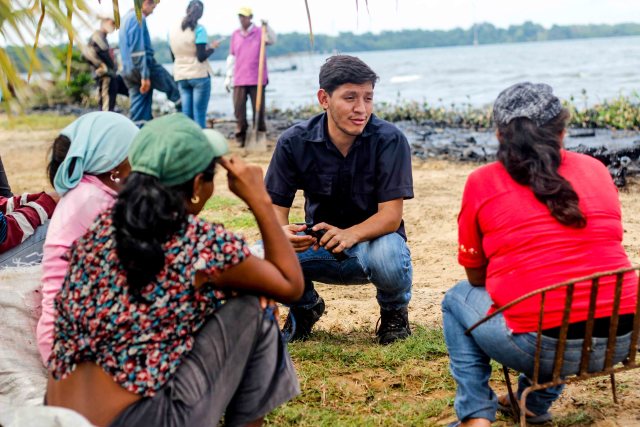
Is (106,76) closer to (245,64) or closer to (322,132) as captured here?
(245,64)

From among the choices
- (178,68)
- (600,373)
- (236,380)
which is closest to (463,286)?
(600,373)

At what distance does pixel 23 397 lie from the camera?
2568 millimetres

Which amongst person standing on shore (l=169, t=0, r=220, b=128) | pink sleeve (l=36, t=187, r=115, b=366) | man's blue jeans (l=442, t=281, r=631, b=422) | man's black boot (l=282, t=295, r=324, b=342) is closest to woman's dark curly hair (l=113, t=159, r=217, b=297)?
pink sleeve (l=36, t=187, r=115, b=366)

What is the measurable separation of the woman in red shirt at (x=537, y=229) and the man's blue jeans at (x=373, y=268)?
93 cm

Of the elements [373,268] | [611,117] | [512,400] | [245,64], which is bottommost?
→ [611,117]

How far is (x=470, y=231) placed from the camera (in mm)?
2562

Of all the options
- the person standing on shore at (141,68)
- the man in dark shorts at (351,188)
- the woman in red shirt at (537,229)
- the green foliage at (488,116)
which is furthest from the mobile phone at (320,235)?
the green foliage at (488,116)

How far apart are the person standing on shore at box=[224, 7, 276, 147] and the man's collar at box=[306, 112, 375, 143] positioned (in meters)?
6.87

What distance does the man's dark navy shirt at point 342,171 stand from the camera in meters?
3.61

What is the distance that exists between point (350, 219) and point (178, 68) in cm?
645

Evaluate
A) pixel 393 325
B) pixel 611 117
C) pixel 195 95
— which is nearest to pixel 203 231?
pixel 393 325

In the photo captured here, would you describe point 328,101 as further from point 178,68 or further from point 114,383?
point 178,68

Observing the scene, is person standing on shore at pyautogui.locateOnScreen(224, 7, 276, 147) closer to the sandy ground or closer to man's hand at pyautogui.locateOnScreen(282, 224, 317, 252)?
the sandy ground

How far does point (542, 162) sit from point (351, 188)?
1.38 m
